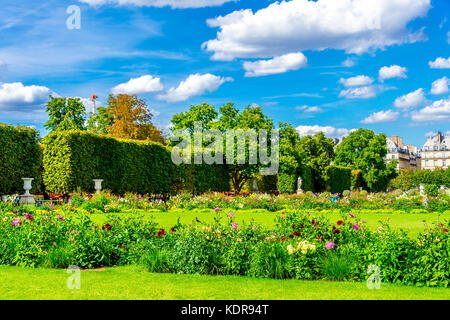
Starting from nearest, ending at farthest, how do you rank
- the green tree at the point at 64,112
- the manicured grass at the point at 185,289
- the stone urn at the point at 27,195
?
the manicured grass at the point at 185,289, the stone urn at the point at 27,195, the green tree at the point at 64,112

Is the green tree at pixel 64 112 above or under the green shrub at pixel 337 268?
above

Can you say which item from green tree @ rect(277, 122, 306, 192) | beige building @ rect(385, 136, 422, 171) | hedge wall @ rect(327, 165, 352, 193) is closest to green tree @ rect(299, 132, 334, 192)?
hedge wall @ rect(327, 165, 352, 193)

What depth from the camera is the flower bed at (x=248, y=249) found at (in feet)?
20.1

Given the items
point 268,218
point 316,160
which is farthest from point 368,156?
point 268,218

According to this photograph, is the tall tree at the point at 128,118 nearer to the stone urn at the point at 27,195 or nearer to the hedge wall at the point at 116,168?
the hedge wall at the point at 116,168

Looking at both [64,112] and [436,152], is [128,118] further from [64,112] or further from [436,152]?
[436,152]

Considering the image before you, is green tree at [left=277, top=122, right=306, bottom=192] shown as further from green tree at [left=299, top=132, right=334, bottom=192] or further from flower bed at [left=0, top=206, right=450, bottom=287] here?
flower bed at [left=0, top=206, right=450, bottom=287]

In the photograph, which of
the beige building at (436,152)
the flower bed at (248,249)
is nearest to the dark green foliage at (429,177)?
the beige building at (436,152)

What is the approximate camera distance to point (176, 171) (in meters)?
28.7

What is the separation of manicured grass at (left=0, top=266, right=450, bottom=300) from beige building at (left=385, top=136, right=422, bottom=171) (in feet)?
329

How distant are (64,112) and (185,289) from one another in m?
44.3

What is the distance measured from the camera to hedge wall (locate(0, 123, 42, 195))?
20172 millimetres

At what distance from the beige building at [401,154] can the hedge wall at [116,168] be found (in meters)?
79.9

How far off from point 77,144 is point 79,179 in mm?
1702
